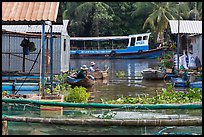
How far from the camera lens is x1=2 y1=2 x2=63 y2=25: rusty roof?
821 cm

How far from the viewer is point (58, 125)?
21.6 ft

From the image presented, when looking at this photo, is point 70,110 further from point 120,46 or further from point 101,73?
point 120,46

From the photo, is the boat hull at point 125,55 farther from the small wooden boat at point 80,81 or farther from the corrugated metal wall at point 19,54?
the corrugated metal wall at point 19,54

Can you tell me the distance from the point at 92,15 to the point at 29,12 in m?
38.8

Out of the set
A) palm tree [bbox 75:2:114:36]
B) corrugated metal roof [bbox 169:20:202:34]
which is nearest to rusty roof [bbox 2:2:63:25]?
corrugated metal roof [bbox 169:20:202:34]

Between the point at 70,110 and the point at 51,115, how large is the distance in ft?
1.95

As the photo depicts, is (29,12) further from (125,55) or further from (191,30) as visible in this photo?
(125,55)

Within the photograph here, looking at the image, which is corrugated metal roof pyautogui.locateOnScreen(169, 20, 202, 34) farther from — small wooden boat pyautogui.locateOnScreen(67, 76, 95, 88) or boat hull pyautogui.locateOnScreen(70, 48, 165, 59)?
boat hull pyautogui.locateOnScreen(70, 48, 165, 59)

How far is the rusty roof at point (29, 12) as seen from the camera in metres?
8.21

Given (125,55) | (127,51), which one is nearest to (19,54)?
(127,51)

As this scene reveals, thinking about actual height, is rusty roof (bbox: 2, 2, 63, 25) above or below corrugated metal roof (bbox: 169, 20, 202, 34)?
below

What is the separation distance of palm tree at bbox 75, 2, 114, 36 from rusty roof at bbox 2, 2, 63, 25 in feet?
123

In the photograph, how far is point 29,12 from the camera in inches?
330

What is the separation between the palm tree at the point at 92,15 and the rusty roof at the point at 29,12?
37.5m
